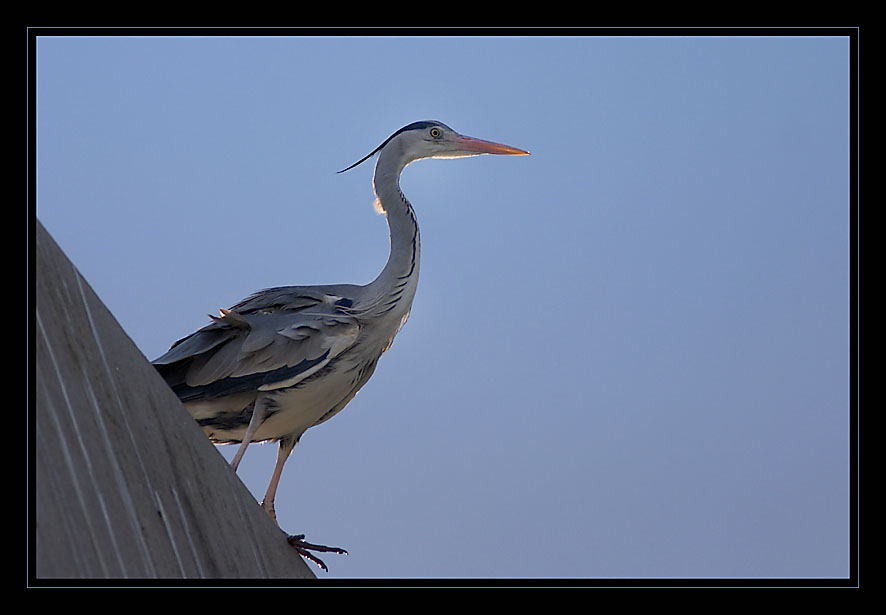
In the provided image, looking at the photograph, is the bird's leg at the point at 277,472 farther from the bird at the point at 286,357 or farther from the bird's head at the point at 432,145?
the bird's head at the point at 432,145

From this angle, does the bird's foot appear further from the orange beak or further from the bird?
the orange beak

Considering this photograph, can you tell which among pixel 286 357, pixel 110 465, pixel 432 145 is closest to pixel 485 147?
pixel 432 145

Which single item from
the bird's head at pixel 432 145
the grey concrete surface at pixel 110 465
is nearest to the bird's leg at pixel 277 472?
the bird's head at pixel 432 145

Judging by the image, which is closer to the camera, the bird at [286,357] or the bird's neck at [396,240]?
the bird at [286,357]

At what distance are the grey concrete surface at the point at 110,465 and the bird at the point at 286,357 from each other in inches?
108

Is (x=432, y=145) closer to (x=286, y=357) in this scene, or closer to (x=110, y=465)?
(x=286, y=357)

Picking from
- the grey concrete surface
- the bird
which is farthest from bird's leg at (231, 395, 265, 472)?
the grey concrete surface

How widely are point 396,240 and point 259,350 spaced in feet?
4.62

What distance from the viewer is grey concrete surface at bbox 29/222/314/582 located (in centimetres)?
229

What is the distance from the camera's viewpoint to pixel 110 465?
2684 millimetres

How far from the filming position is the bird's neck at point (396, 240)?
713 centimetres

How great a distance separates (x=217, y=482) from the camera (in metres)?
3.65

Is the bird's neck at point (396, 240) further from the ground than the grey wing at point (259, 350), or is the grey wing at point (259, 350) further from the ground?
the bird's neck at point (396, 240)

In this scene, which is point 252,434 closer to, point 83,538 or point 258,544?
point 258,544
